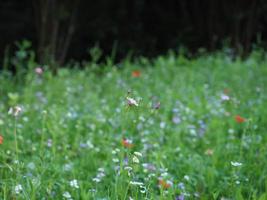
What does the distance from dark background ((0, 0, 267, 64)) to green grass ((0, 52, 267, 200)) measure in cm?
254

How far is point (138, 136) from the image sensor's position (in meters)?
3.23

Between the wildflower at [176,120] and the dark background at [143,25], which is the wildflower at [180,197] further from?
the dark background at [143,25]

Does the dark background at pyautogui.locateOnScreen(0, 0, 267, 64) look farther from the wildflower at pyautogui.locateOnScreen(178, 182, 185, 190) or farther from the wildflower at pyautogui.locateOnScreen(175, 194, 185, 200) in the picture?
the wildflower at pyautogui.locateOnScreen(175, 194, 185, 200)

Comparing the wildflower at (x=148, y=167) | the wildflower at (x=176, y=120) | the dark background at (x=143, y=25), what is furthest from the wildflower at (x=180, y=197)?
the dark background at (x=143, y=25)

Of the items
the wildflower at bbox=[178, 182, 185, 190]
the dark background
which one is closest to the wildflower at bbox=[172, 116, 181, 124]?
the wildflower at bbox=[178, 182, 185, 190]

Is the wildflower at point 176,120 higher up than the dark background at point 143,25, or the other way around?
the dark background at point 143,25

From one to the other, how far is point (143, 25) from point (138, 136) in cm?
605

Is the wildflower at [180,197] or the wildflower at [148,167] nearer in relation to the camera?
the wildflower at [180,197]

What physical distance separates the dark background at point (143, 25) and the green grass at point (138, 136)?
2.54 m

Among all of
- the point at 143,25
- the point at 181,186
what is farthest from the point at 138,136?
the point at 143,25

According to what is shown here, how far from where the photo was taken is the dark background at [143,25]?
779 centimetres

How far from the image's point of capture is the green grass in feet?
7.79

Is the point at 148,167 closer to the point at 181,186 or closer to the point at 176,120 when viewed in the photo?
the point at 181,186

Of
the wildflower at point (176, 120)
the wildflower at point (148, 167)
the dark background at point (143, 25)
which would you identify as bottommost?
the wildflower at point (148, 167)
